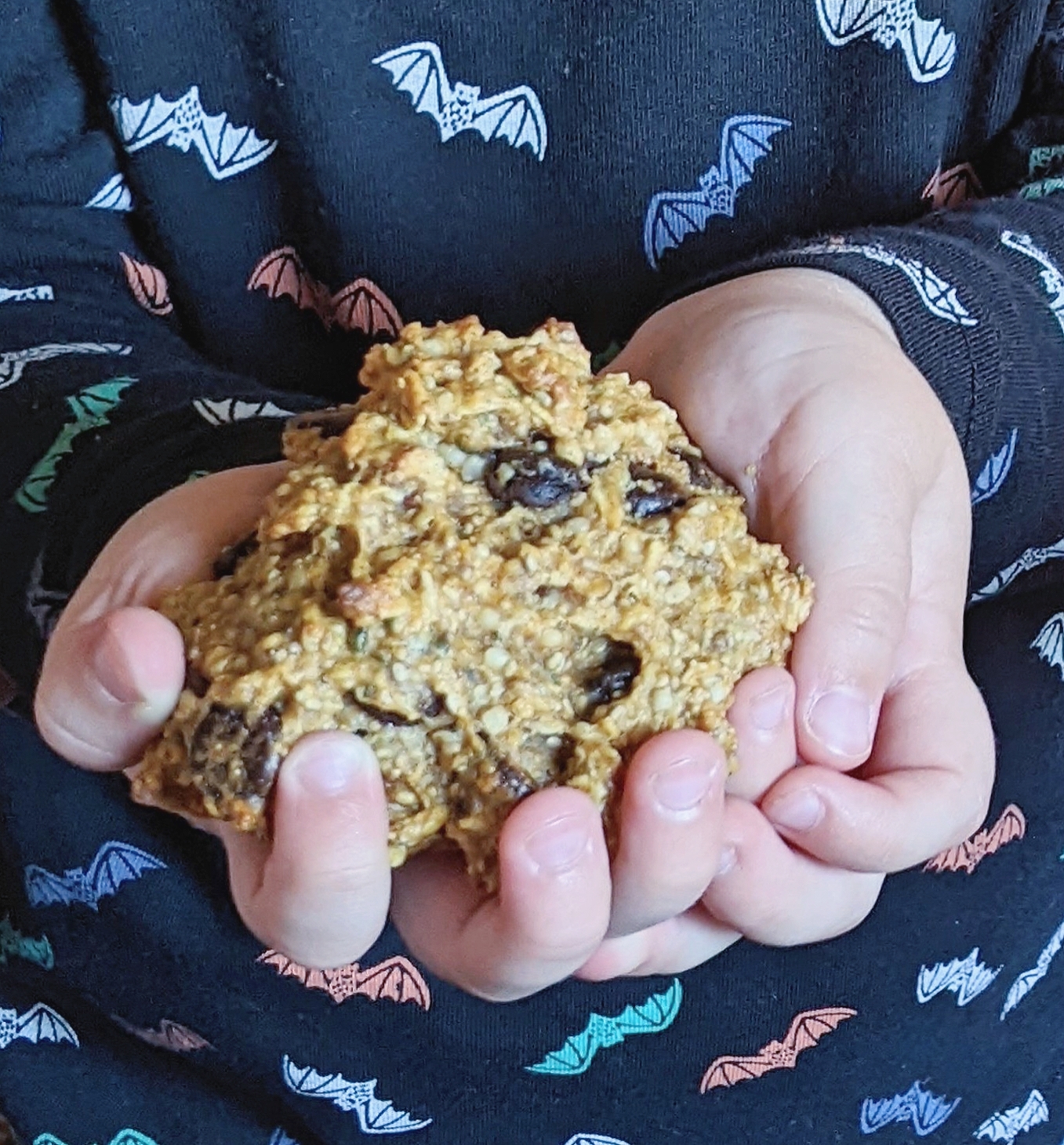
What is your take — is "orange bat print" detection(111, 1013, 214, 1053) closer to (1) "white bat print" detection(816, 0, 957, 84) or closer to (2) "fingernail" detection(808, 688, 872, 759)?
(2) "fingernail" detection(808, 688, 872, 759)

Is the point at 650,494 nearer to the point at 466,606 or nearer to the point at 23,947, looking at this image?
the point at 466,606

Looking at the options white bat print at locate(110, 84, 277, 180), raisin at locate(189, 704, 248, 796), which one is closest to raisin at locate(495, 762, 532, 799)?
raisin at locate(189, 704, 248, 796)

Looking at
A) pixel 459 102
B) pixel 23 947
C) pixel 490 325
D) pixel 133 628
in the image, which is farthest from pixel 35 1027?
pixel 459 102

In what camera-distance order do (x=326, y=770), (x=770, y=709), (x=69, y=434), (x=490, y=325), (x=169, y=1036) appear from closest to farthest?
(x=326, y=770)
(x=770, y=709)
(x=69, y=434)
(x=169, y=1036)
(x=490, y=325)

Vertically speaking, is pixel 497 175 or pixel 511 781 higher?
pixel 497 175

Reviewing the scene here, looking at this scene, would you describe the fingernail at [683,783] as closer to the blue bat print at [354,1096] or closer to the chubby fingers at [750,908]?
the chubby fingers at [750,908]

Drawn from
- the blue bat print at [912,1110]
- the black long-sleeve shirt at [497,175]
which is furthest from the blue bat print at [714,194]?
the blue bat print at [912,1110]
